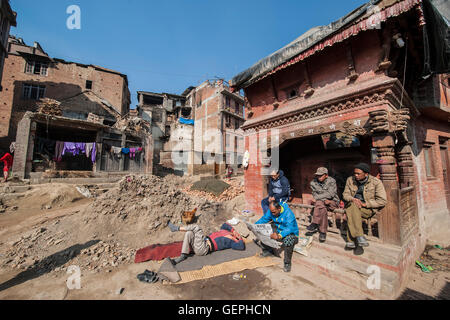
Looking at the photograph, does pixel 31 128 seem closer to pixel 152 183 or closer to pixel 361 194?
pixel 152 183

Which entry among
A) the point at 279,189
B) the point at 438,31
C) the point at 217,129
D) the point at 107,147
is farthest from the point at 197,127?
the point at 438,31

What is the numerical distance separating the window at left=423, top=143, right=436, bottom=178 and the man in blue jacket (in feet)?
24.2

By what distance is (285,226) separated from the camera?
4797mm

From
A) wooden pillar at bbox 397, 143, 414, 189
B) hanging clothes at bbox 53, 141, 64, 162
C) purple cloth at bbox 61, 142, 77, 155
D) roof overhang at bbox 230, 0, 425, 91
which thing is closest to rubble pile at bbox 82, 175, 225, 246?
roof overhang at bbox 230, 0, 425, 91

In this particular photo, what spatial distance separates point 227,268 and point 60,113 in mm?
18367

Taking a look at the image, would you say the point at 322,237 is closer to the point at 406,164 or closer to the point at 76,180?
the point at 406,164

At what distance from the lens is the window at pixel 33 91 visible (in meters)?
21.0

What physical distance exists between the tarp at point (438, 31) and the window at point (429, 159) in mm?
3821
